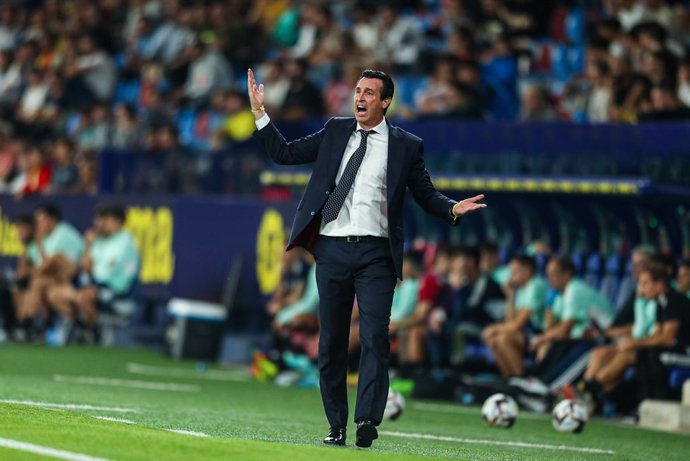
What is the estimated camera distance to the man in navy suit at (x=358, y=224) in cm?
958

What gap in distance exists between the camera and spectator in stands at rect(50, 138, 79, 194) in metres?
23.0

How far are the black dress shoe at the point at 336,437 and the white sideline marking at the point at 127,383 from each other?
560cm

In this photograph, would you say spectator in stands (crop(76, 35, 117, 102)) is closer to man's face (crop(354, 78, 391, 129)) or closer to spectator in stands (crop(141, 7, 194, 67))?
spectator in stands (crop(141, 7, 194, 67))

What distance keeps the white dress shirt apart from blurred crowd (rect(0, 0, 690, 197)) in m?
6.24

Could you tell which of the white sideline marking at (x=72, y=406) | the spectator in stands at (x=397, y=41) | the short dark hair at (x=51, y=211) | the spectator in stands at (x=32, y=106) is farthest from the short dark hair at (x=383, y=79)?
the spectator in stands at (x=32, y=106)

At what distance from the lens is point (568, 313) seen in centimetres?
1582

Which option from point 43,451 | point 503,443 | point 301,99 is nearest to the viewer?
point 43,451

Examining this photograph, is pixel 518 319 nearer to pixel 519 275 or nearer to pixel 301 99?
pixel 519 275

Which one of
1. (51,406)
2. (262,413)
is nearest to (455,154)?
(262,413)

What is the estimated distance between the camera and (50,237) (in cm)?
2175

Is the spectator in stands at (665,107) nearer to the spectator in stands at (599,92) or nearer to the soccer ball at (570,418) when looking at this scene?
the spectator in stands at (599,92)

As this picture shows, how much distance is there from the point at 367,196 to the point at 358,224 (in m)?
0.18

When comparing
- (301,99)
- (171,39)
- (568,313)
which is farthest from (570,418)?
(171,39)

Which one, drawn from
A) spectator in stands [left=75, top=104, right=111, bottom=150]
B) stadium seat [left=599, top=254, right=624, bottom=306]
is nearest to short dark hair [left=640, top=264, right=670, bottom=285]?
stadium seat [left=599, top=254, right=624, bottom=306]
